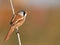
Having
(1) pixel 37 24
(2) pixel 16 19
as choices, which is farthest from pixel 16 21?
(1) pixel 37 24

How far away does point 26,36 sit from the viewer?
18.0 feet

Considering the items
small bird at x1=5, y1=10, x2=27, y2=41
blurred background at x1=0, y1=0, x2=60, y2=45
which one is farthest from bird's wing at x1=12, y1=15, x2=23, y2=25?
blurred background at x1=0, y1=0, x2=60, y2=45

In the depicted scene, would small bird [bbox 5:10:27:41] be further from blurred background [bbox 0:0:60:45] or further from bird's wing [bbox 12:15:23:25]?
blurred background [bbox 0:0:60:45]

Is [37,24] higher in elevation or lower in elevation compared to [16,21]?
lower

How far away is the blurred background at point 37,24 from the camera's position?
17.8 feet

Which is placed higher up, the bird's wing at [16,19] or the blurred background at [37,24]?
the bird's wing at [16,19]

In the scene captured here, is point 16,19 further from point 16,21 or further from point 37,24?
point 37,24

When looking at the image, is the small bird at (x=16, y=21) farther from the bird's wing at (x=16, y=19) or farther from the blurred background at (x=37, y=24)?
the blurred background at (x=37, y=24)

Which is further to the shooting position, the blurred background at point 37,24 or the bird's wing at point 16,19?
the blurred background at point 37,24

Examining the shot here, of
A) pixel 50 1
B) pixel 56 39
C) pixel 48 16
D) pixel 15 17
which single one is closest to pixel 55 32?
pixel 56 39

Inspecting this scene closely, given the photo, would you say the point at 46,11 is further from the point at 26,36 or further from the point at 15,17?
the point at 15,17

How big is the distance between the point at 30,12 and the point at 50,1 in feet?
3.49

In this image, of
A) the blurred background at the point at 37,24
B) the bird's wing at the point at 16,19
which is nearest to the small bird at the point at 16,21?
the bird's wing at the point at 16,19

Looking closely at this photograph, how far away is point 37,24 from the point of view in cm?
609
